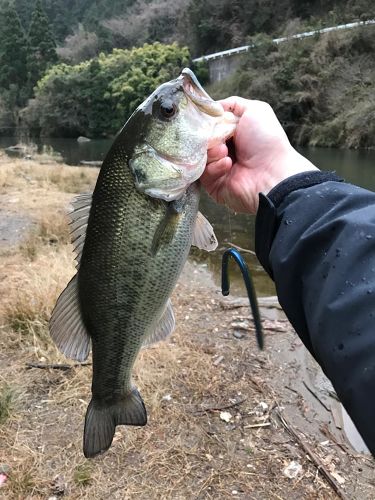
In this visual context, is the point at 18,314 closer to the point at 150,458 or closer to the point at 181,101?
the point at 150,458

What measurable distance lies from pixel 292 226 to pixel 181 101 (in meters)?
0.64

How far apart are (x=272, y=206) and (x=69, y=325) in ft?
2.93

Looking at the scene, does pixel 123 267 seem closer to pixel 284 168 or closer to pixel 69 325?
pixel 69 325

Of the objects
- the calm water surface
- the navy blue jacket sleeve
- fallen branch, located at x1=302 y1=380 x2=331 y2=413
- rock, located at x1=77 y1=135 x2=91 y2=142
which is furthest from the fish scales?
rock, located at x1=77 y1=135 x2=91 y2=142

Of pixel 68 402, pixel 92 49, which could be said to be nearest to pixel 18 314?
pixel 68 402

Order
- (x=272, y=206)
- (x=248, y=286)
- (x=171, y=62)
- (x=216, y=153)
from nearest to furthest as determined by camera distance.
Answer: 1. (x=272, y=206)
2. (x=216, y=153)
3. (x=248, y=286)
4. (x=171, y=62)

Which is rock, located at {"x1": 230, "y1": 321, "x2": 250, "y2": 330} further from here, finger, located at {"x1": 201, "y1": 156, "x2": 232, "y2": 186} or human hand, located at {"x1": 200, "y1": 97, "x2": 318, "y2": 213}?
finger, located at {"x1": 201, "y1": 156, "x2": 232, "y2": 186}

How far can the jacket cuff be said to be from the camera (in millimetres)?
1621

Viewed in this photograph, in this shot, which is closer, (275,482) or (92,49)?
(275,482)

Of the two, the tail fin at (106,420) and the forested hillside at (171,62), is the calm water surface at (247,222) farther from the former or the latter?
the tail fin at (106,420)

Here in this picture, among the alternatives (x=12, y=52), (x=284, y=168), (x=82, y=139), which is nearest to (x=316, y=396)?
(x=284, y=168)

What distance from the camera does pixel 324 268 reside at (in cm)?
136

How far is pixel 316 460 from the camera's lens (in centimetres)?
362

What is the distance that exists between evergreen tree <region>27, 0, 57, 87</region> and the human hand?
65442 millimetres
